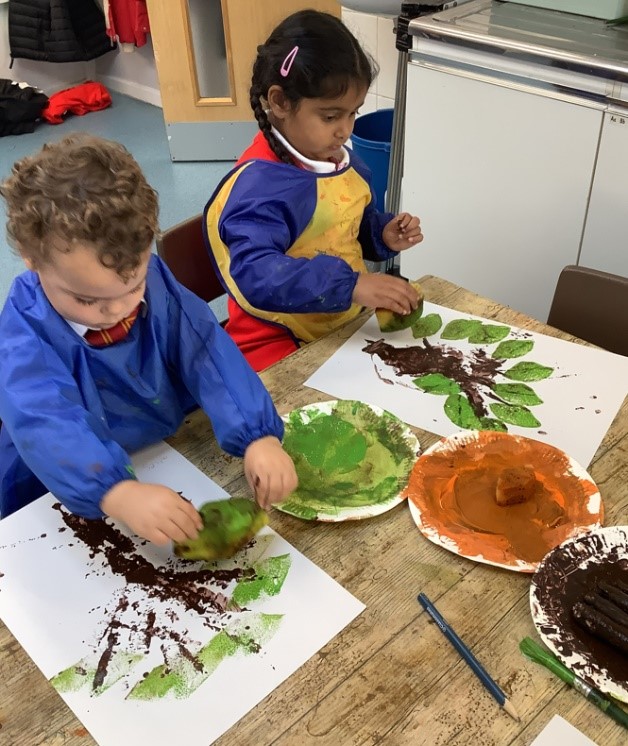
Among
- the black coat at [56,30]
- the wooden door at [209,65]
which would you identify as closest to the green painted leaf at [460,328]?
the wooden door at [209,65]

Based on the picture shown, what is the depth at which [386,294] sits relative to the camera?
124cm

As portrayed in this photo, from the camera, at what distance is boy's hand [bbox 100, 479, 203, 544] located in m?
0.81

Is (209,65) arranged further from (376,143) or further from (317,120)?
(317,120)

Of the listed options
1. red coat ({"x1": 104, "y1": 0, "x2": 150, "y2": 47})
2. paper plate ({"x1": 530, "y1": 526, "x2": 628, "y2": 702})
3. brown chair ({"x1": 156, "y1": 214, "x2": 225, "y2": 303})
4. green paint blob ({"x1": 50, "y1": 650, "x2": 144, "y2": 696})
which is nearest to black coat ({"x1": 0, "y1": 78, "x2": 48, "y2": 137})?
red coat ({"x1": 104, "y1": 0, "x2": 150, "y2": 47})

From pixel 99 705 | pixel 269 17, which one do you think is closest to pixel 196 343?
pixel 99 705

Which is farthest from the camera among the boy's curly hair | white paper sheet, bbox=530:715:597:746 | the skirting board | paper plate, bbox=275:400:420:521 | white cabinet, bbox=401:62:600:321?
the skirting board

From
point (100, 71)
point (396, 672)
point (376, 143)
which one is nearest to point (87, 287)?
point (396, 672)

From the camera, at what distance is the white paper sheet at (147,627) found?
70 centimetres

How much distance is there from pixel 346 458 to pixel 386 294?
1.18 feet

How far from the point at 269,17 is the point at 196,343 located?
2874mm

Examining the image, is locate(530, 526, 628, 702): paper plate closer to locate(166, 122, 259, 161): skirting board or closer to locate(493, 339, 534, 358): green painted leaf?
locate(493, 339, 534, 358): green painted leaf

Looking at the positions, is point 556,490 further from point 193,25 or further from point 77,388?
point 193,25

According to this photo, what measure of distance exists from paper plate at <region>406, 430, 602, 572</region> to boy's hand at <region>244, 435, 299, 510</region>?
16 centimetres

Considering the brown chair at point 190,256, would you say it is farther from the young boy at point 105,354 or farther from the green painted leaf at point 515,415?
the green painted leaf at point 515,415
